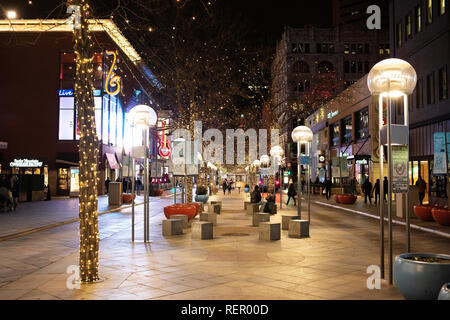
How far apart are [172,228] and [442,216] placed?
10308 mm

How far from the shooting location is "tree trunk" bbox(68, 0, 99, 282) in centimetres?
838

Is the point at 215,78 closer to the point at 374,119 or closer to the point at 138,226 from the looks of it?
the point at 138,226

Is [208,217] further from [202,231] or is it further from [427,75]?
[427,75]

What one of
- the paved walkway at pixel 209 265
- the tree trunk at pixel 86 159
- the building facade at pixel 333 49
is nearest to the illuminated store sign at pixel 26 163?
the paved walkway at pixel 209 265

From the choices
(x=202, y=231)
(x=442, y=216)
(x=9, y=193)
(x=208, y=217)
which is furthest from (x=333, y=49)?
(x=202, y=231)

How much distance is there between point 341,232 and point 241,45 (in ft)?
51.7

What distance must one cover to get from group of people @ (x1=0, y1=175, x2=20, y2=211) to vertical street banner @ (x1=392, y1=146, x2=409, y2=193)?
2235 cm

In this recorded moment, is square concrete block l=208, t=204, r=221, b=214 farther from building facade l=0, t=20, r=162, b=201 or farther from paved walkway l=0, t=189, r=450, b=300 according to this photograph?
building facade l=0, t=20, r=162, b=201

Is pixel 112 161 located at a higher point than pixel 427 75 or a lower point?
lower

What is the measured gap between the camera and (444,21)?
28547mm

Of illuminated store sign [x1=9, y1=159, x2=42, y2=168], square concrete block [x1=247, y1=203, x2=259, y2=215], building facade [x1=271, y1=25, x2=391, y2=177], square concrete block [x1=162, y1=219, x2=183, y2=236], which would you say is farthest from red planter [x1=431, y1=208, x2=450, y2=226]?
building facade [x1=271, y1=25, x2=391, y2=177]

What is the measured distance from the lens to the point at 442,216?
59.4ft

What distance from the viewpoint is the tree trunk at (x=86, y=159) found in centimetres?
838

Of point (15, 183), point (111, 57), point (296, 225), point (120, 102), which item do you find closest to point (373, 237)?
Answer: point (296, 225)
